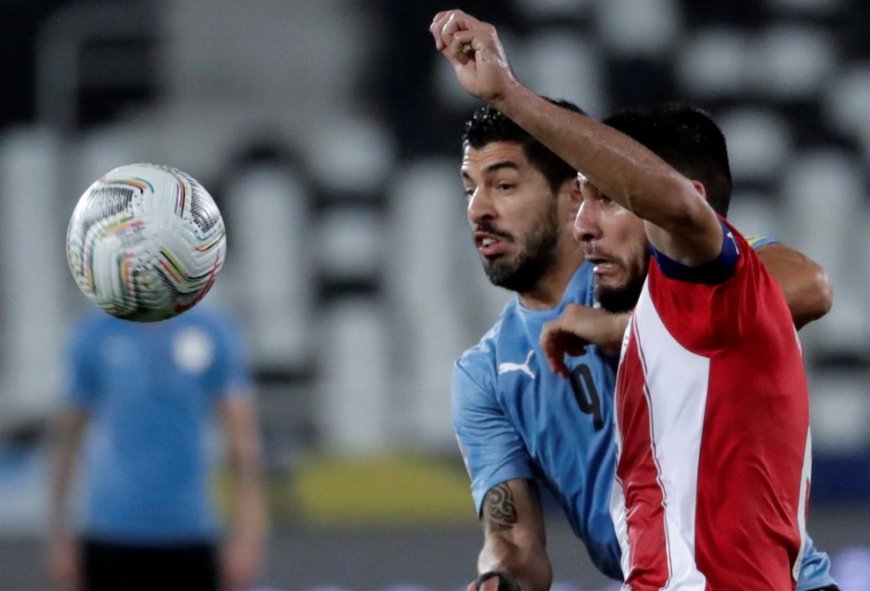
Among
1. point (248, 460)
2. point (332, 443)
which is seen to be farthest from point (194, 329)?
point (332, 443)

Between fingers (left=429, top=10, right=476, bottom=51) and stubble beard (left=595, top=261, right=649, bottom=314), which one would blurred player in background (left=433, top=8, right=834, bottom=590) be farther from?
fingers (left=429, top=10, right=476, bottom=51)

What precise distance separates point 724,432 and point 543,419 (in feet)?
3.00

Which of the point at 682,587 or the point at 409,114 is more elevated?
the point at 409,114

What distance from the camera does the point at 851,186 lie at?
1038 cm

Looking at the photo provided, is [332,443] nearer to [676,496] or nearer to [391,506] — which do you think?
[391,506]

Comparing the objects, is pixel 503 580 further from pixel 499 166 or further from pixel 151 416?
pixel 151 416

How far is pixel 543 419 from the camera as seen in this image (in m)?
3.75

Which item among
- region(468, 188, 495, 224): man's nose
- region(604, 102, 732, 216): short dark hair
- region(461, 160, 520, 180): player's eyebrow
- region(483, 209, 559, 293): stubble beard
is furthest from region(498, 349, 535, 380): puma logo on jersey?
region(604, 102, 732, 216): short dark hair

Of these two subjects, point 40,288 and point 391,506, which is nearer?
point 391,506

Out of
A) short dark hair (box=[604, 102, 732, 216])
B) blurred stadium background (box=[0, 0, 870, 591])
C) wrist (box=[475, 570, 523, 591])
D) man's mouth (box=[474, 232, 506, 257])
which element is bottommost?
wrist (box=[475, 570, 523, 591])

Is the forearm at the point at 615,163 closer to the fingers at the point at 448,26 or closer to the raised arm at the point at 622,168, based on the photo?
the raised arm at the point at 622,168

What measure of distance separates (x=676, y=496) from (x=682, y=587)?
169 millimetres

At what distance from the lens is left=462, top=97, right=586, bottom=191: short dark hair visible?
151 inches

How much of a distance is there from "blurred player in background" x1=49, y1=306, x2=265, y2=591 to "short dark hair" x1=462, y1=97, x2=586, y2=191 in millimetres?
1988
